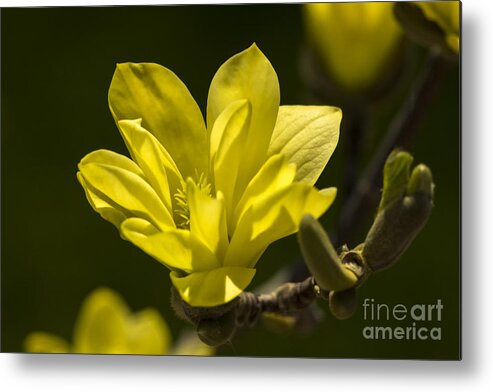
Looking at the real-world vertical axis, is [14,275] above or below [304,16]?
below

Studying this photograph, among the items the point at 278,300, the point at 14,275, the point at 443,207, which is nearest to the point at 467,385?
the point at 443,207

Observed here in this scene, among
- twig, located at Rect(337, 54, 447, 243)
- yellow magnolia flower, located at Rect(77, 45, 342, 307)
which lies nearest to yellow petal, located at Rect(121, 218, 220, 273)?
yellow magnolia flower, located at Rect(77, 45, 342, 307)

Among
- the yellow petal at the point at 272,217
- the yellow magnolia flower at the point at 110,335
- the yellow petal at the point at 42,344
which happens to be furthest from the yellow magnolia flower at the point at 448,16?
the yellow petal at the point at 42,344

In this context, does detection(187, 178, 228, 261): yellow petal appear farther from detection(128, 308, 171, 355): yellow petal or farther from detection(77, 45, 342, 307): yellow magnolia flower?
detection(128, 308, 171, 355): yellow petal

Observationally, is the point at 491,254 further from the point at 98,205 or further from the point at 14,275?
the point at 14,275

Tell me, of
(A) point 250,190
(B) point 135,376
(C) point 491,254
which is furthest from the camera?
(B) point 135,376
